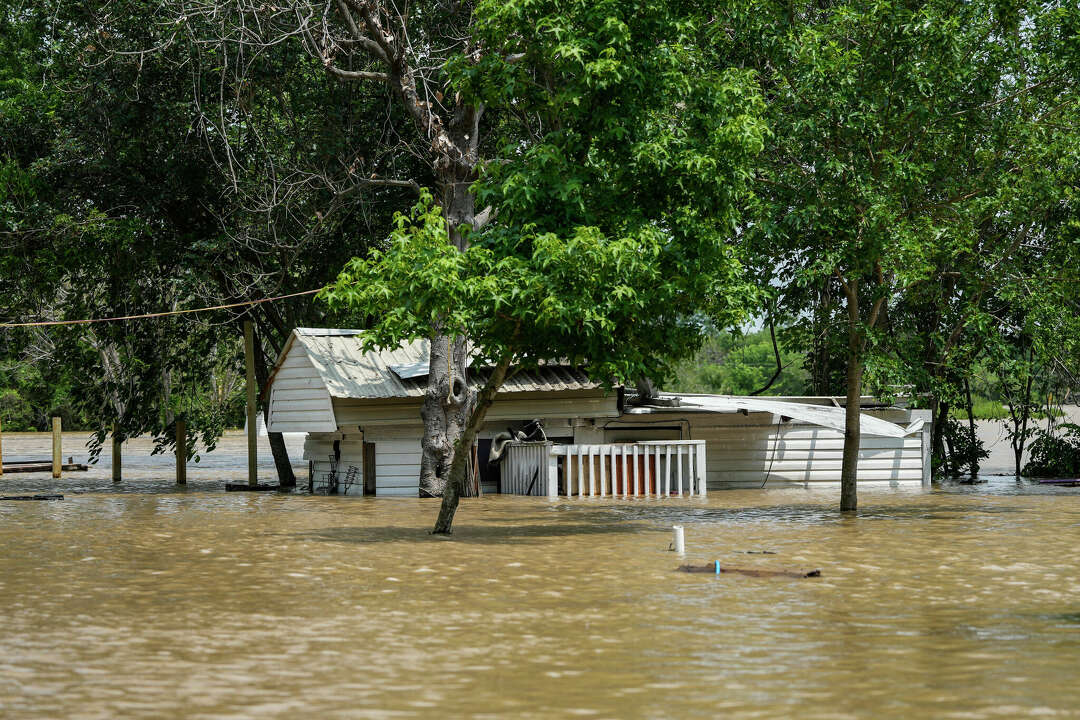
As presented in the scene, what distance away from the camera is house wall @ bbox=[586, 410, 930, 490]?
96.9ft

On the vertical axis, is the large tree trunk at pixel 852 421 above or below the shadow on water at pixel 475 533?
above

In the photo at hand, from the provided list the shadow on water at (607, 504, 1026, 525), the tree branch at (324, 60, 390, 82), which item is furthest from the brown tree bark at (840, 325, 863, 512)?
the tree branch at (324, 60, 390, 82)

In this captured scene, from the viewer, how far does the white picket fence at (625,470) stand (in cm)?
2584

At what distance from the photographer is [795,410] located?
28594 millimetres

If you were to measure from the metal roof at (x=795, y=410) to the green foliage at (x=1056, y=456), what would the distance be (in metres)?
6.76

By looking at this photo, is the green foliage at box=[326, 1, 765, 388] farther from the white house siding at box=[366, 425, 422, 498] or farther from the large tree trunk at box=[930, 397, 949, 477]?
the large tree trunk at box=[930, 397, 949, 477]

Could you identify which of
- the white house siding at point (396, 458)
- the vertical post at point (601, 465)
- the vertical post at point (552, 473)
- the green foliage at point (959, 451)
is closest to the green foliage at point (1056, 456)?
the green foliage at point (959, 451)

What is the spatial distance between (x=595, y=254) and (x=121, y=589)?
21.9ft

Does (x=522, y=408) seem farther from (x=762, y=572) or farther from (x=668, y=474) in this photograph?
(x=762, y=572)

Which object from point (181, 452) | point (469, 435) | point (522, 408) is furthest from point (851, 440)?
point (181, 452)

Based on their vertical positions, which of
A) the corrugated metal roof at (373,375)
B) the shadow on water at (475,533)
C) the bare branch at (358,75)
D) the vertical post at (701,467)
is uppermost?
the bare branch at (358,75)

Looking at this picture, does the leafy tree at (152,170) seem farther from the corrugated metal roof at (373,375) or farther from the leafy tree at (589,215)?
the leafy tree at (589,215)

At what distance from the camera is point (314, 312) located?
112 ft

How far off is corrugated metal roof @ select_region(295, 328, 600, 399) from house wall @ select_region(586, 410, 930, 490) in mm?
2549
